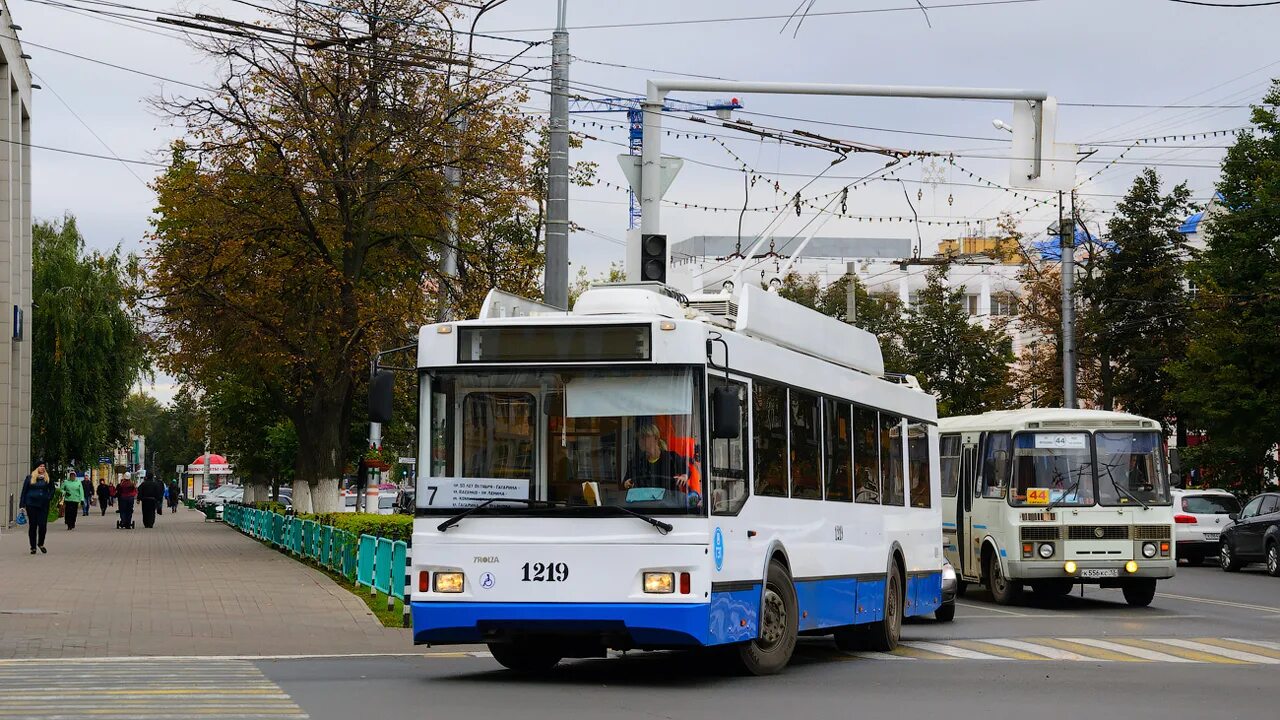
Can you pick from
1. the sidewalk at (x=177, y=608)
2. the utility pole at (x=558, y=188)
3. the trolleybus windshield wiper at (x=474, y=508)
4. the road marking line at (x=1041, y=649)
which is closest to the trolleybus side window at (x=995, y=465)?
the road marking line at (x=1041, y=649)

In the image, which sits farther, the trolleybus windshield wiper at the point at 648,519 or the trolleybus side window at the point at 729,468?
the trolleybus side window at the point at 729,468

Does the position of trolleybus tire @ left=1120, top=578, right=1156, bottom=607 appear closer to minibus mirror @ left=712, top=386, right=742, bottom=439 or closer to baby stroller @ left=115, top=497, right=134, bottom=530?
minibus mirror @ left=712, top=386, right=742, bottom=439

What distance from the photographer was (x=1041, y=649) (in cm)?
1662

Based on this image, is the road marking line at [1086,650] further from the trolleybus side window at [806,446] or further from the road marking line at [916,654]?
the trolleybus side window at [806,446]

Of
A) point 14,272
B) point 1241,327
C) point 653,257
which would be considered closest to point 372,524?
point 653,257

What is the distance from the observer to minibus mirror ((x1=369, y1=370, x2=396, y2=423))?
39.7 ft

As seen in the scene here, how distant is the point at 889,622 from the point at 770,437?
3.87 m

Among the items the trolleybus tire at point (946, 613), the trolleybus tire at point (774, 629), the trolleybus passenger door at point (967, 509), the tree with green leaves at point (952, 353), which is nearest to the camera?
the trolleybus tire at point (774, 629)

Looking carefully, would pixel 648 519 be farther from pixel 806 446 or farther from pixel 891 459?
pixel 891 459

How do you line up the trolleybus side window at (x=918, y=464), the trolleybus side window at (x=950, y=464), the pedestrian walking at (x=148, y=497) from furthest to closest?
1. the pedestrian walking at (x=148, y=497)
2. the trolleybus side window at (x=950, y=464)
3. the trolleybus side window at (x=918, y=464)

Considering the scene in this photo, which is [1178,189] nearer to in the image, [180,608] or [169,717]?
[180,608]

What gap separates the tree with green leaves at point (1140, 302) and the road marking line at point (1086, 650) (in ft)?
126

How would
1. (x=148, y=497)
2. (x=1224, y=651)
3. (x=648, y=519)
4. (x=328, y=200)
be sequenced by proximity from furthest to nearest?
(x=148, y=497) < (x=328, y=200) < (x=1224, y=651) < (x=648, y=519)

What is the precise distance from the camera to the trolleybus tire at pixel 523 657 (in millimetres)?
13734
